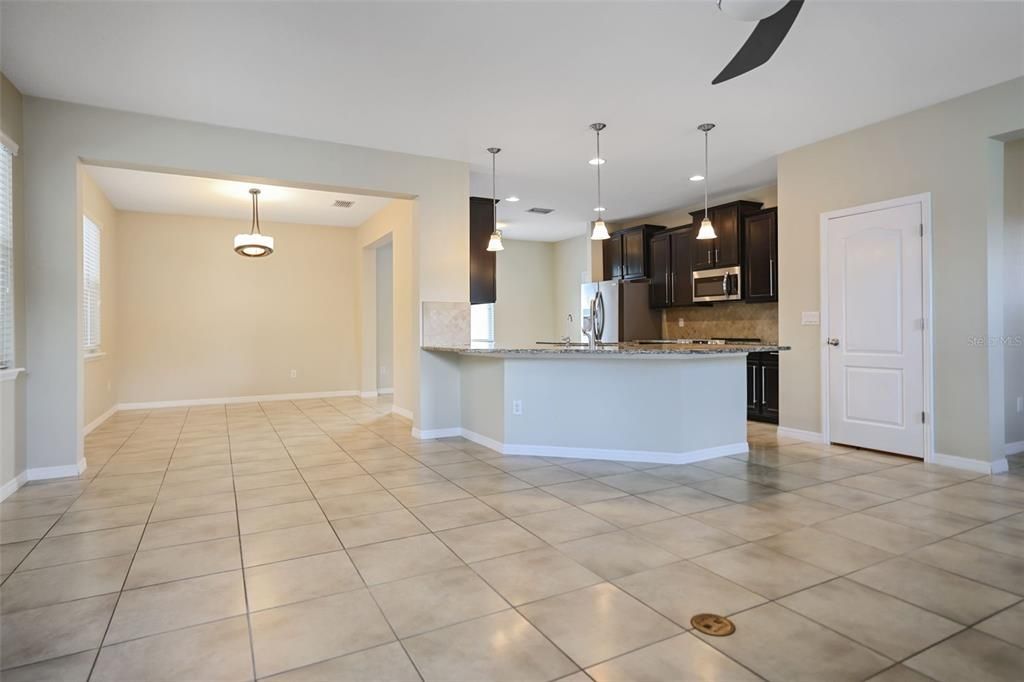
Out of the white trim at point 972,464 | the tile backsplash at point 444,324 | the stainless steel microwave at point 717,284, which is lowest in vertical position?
the white trim at point 972,464

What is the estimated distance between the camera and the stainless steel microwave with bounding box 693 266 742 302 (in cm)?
638

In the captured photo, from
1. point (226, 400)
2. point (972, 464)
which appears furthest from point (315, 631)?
point (226, 400)

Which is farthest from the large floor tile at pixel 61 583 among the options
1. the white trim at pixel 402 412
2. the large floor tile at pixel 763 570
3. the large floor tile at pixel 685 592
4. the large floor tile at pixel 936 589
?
the white trim at pixel 402 412

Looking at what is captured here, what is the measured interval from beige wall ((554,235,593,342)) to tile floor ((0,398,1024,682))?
5.98m

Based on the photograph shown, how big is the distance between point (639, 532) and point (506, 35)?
272 centimetres

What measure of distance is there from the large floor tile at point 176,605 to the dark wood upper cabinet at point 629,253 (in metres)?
6.49

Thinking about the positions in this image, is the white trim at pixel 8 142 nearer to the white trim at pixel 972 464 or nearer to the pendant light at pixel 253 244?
the pendant light at pixel 253 244

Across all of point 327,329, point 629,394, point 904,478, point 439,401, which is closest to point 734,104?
point 629,394

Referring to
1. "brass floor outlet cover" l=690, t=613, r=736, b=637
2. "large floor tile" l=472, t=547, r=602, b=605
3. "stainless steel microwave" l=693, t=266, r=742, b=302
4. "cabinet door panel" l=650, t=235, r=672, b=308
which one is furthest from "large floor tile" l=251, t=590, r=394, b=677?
"cabinet door panel" l=650, t=235, r=672, b=308

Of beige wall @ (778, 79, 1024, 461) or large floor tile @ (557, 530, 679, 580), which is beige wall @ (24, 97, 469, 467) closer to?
large floor tile @ (557, 530, 679, 580)

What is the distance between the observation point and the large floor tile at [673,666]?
5.36ft

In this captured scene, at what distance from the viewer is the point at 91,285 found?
20.4 ft

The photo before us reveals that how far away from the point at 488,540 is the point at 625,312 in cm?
529

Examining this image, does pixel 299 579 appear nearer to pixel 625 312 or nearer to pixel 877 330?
pixel 877 330
